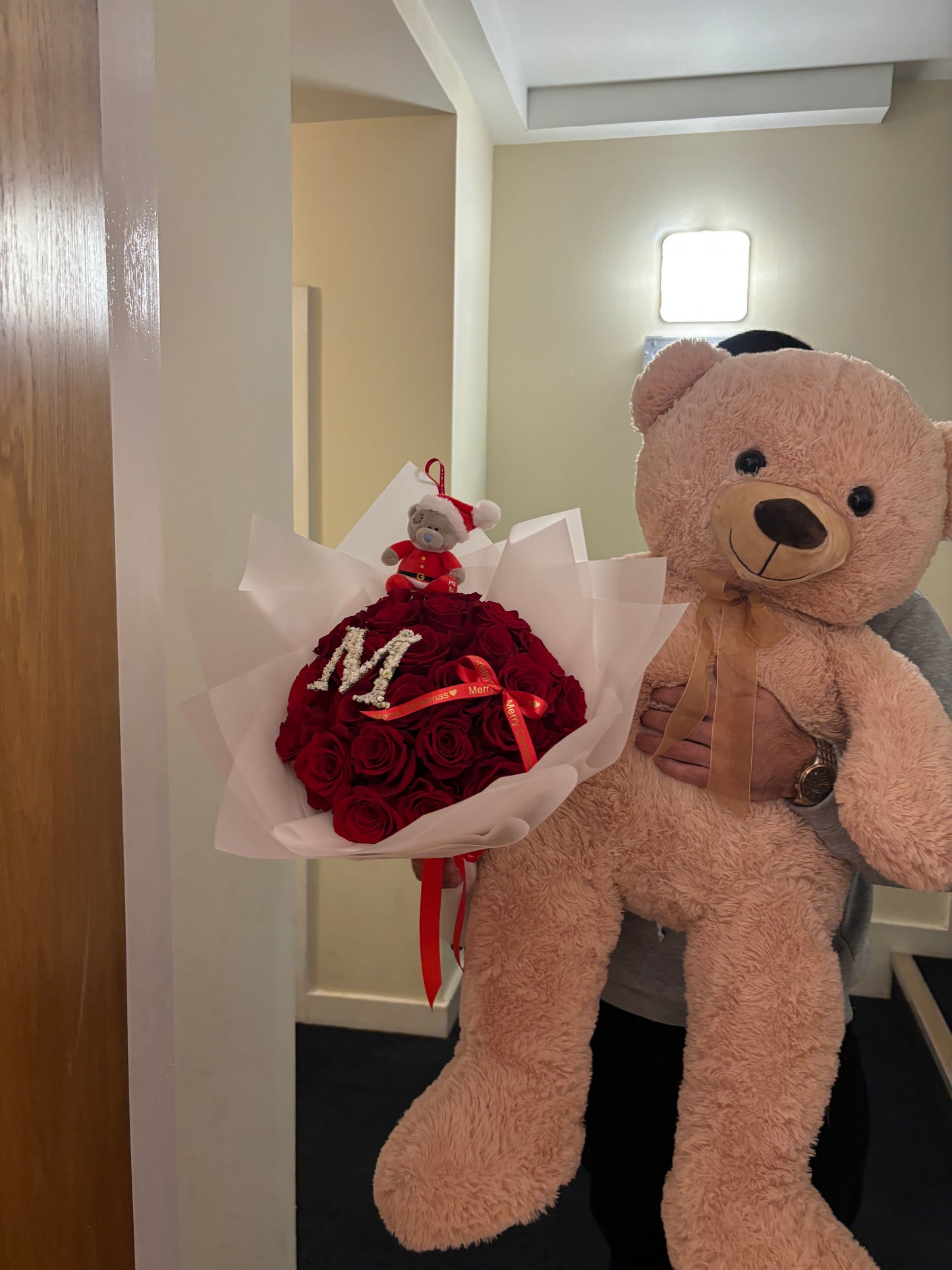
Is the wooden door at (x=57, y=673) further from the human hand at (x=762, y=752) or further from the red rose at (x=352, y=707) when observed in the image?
the human hand at (x=762, y=752)

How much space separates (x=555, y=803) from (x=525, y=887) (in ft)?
0.81

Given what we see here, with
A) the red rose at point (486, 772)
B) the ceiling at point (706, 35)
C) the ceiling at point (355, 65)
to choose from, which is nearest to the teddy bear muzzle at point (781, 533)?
the red rose at point (486, 772)

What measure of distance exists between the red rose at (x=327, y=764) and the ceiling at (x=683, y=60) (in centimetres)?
191

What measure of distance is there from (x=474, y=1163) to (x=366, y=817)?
15.0 inches

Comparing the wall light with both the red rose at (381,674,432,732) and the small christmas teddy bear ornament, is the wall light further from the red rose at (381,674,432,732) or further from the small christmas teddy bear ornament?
the red rose at (381,674,432,732)

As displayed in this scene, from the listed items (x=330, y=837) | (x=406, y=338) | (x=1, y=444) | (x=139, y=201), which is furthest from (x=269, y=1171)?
(x=406, y=338)

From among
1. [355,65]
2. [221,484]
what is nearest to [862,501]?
[221,484]

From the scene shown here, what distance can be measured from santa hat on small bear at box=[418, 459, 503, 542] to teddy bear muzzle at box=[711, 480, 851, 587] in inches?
8.9

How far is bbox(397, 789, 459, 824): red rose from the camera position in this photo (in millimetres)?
656

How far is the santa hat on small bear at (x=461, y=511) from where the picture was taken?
83 centimetres

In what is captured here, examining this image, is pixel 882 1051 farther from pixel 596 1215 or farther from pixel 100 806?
pixel 100 806

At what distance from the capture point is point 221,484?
1.12m

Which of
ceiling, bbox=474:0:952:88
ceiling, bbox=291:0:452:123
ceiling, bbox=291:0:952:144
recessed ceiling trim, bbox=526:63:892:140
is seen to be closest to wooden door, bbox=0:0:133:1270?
ceiling, bbox=291:0:452:123

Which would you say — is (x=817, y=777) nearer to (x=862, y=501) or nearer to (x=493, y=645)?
(x=862, y=501)
